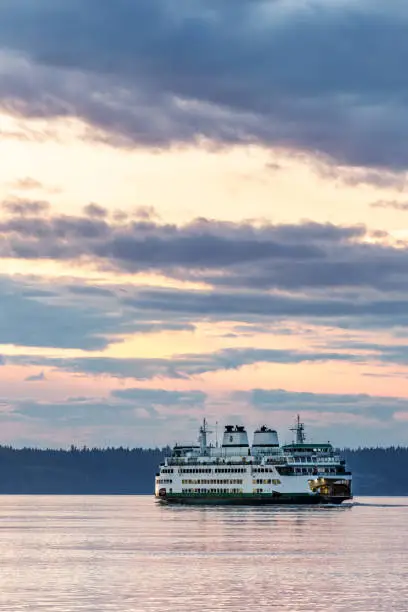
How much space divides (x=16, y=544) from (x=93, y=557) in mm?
29870

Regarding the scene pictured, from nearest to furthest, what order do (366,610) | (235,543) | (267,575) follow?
(366,610) < (267,575) < (235,543)

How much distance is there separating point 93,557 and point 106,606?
153ft

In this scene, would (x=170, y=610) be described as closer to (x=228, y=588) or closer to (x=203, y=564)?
(x=228, y=588)

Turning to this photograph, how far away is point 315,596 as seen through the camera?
10512 centimetres

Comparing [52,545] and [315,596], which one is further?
[52,545]

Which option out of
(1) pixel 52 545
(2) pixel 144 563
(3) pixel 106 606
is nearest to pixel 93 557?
(2) pixel 144 563

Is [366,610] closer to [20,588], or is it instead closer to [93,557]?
[20,588]

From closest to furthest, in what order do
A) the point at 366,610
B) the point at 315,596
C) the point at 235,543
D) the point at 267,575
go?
the point at 366,610, the point at 315,596, the point at 267,575, the point at 235,543

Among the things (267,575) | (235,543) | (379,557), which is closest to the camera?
(267,575)

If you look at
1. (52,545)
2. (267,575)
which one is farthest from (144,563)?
(52,545)

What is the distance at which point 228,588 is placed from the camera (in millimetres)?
111312

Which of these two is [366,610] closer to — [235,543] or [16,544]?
[235,543]

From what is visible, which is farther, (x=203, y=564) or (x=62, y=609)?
(x=203, y=564)

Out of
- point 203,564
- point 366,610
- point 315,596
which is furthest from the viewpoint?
point 203,564
